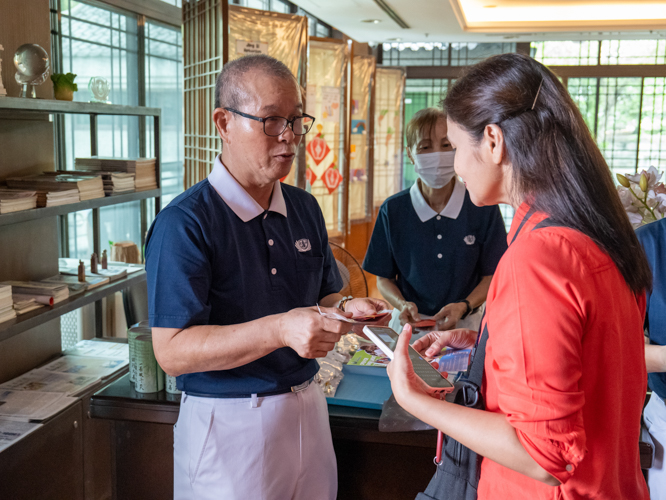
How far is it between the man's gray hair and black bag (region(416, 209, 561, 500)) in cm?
79

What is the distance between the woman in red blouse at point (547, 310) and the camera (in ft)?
2.81

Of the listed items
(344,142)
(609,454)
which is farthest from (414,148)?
(344,142)

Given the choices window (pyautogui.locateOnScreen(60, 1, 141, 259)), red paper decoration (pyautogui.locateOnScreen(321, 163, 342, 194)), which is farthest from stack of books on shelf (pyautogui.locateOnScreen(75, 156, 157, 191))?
red paper decoration (pyautogui.locateOnScreen(321, 163, 342, 194))

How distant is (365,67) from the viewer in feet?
23.1

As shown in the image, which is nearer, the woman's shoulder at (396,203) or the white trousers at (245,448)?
the white trousers at (245,448)

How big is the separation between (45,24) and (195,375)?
2.03 metres

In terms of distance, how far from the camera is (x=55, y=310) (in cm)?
248

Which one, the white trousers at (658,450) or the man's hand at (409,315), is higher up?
the man's hand at (409,315)

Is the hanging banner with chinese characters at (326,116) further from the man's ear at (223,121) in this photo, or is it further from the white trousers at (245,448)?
the white trousers at (245,448)

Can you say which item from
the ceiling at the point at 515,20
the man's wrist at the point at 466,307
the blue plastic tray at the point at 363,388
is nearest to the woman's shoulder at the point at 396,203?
the man's wrist at the point at 466,307

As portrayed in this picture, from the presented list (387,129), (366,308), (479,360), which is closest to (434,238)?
(366,308)

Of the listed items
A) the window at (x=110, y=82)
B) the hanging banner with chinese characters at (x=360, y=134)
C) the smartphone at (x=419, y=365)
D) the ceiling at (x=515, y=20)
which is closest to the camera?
the smartphone at (x=419, y=365)

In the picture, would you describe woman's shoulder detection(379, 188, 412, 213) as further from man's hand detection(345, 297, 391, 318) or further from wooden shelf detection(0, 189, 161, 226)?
wooden shelf detection(0, 189, 161, 226)

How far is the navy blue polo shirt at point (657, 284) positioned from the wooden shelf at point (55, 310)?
7.01 feet
